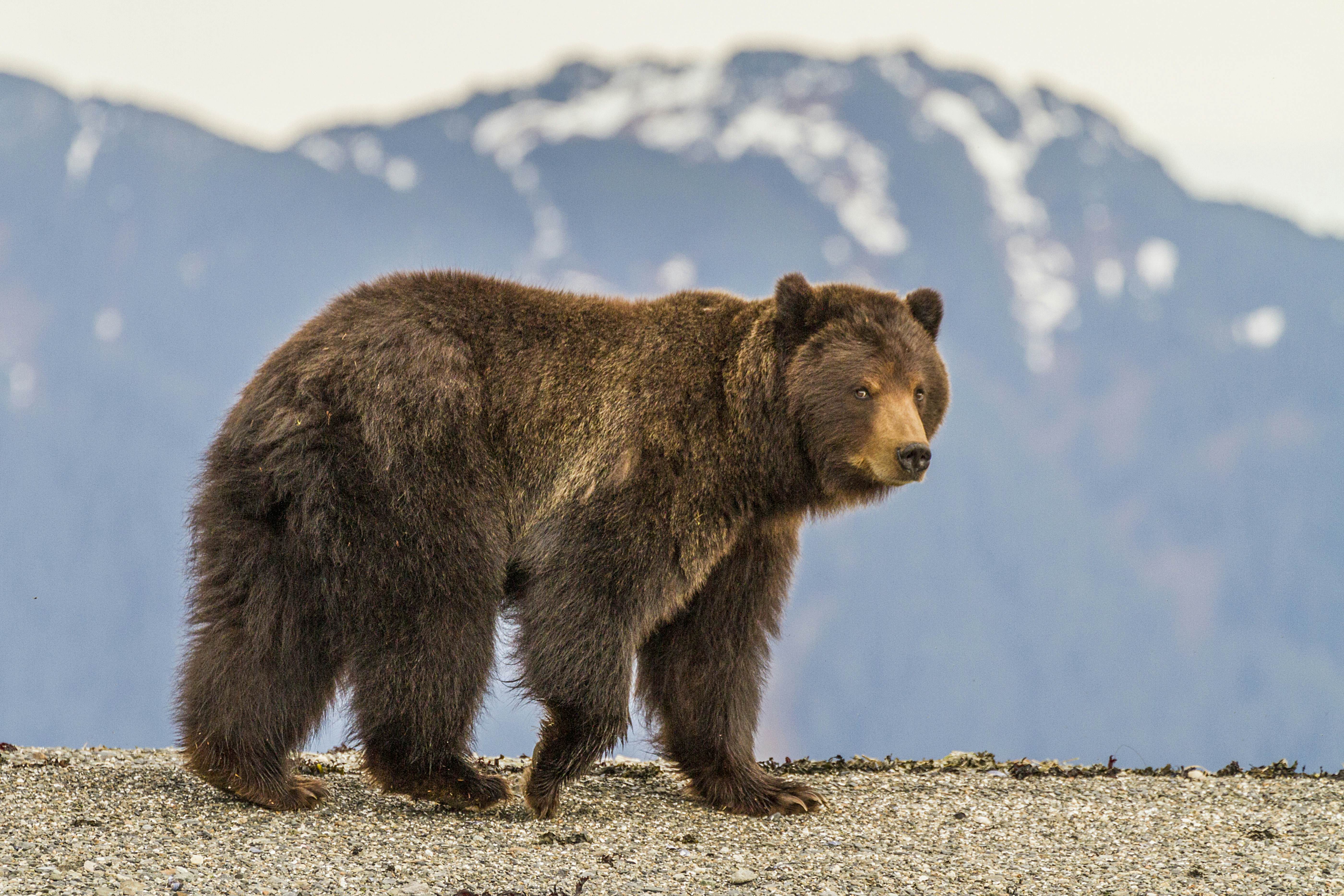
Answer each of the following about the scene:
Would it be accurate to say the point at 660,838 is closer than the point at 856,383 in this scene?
Yes

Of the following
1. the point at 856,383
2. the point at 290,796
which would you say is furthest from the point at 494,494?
the point at 856,383

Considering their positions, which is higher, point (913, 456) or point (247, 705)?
point (913, 456)

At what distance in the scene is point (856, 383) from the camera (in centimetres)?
679


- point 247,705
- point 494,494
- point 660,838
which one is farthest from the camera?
point 494,494

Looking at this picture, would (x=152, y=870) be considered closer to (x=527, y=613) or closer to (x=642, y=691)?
(x=527, y=613)

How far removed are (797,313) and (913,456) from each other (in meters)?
1.09

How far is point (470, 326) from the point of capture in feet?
A: 22.7

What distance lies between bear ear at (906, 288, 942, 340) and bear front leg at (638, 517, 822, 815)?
4.54 feet

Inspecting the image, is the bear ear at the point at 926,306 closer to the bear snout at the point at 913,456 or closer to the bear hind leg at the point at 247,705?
the bear snout at the point at 913,456

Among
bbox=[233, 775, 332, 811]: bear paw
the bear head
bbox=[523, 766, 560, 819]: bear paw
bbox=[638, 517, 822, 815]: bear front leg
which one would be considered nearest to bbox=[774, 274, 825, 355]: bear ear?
the bear head

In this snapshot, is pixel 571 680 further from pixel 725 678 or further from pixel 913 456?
pixel 913 456

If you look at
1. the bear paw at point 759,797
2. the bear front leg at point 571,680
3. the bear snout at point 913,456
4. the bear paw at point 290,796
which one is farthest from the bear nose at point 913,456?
the bear paw at point 290,796

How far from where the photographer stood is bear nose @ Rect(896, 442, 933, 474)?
648cm

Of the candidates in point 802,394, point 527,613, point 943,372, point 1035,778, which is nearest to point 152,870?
point 527,613
